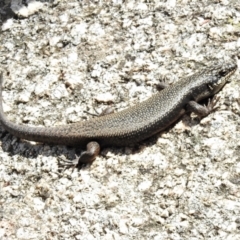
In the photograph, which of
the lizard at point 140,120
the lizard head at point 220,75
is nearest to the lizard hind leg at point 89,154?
the lizard at point 140,120

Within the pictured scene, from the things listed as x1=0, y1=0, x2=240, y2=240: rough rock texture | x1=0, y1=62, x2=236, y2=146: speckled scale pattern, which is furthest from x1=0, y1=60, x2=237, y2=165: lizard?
x1=0, y1=0, x2=240, y2=240: rough rock texture

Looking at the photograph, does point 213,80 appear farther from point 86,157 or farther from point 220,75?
point 86,157

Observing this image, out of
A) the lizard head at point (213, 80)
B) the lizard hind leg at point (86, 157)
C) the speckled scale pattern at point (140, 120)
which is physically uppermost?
the lizard head at point (213, 80)

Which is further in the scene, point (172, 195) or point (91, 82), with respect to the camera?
point (91, 82)

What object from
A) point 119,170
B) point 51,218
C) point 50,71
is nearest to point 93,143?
point 119,170

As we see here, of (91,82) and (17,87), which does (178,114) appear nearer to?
(91,82)

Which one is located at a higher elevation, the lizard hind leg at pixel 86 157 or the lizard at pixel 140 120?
the lizard at pixel 140 120

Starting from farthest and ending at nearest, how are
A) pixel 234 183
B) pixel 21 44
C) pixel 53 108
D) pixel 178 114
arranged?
1. pixel 21 44
2. pixel 53 108
3. pixel 178 114
4. pixel 234 183

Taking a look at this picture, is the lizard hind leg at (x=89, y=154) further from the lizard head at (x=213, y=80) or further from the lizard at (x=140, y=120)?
the lizard head at (x=213, y=80)

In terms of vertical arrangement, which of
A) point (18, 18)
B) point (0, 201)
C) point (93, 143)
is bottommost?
point (0, 201)
